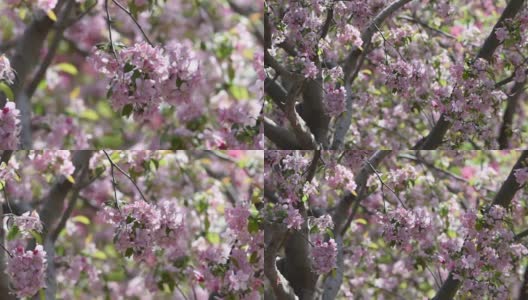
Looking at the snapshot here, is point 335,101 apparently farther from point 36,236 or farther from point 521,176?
point 36,236

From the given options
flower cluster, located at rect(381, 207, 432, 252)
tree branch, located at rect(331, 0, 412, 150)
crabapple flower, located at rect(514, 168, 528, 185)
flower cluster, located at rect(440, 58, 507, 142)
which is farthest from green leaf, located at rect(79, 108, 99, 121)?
crabapple flower, located at rect(514, 168, 528, 185)

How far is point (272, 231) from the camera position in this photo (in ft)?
7.50

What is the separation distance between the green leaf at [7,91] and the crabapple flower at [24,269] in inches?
16.4

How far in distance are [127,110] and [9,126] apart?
0.32 meters

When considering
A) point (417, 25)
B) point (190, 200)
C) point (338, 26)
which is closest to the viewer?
point (338, 26)

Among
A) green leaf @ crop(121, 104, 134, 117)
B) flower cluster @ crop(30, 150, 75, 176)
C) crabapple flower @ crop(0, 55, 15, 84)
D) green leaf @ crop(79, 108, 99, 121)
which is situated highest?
crabapple flower @ crop(0, 55, 15, 84)

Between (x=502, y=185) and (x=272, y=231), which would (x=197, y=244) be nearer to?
(x=272, y=231)

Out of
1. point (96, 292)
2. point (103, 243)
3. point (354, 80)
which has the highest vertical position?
point (354, 80)

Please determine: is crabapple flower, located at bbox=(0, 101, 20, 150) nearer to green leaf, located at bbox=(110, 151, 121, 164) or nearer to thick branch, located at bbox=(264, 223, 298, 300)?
green leaf, located at bbox=(110, 151, 121, 164)

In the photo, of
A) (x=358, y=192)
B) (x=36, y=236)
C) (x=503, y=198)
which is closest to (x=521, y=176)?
(x=503, y=198)

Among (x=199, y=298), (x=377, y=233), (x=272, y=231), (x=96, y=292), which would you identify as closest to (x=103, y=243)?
(x=96, y=292)

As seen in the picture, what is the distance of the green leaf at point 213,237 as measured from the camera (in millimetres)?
2473

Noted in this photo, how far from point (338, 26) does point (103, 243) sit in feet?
3.23

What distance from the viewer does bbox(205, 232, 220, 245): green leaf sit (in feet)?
8.11
